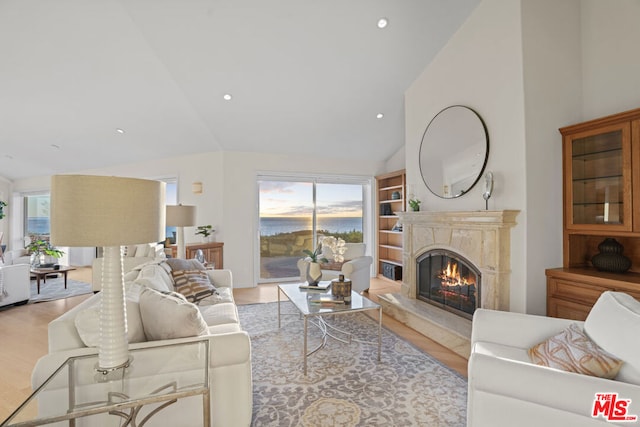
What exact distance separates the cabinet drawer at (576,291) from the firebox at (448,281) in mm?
601

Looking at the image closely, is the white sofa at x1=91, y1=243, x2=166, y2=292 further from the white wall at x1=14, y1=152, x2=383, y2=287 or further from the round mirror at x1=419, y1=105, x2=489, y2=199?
the round mirror at x1=419, y1=105, x2=489, y2=199

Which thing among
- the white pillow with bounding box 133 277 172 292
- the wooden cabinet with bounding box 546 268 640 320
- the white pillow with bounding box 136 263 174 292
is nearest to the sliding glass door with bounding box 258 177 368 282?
the white pillow with bounding box 136 263 174 292

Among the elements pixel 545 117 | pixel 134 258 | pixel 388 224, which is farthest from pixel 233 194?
pixel 545 117

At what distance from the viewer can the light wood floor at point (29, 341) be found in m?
2.23

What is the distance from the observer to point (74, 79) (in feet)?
12.4

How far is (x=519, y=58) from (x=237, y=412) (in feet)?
11.5

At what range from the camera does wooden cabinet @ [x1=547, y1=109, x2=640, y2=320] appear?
2.24 m

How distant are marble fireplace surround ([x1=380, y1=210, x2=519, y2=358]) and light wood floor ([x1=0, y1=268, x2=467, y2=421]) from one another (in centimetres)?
14

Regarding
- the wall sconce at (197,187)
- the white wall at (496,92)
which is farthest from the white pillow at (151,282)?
the wall sconce at (197,187)

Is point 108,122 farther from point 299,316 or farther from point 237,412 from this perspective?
point 237,412

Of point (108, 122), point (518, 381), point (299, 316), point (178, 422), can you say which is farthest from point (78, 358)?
point (108, 122)

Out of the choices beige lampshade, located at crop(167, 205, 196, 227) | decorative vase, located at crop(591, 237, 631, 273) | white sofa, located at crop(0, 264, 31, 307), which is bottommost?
white sofa, located at crop(0, 264, 31, 307)

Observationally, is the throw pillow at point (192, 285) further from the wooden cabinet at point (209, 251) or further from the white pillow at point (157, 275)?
the wooden cabinet at point (209, 251)

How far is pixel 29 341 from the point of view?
3.06 metres
